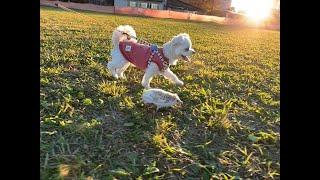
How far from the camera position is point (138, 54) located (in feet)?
6.02

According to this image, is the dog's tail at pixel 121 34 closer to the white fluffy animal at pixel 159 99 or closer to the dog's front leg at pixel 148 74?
the dog's front leg at pixel 148 74

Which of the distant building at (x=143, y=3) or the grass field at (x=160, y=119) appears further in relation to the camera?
the distant building at (x=143, y=3)

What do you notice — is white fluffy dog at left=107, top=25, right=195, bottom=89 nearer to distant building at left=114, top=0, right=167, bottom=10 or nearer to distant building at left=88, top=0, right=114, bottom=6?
distant building at left=114, top=0, right=167, bottom=10

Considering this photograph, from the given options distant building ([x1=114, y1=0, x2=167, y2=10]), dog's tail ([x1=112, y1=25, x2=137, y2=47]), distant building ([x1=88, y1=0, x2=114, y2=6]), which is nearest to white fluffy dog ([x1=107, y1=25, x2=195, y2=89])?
dog's tail ([x1=112, y1=25, x2=137, y2=47])

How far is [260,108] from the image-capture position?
163cm

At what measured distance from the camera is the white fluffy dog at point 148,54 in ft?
5.79

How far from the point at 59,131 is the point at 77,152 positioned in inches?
6.0

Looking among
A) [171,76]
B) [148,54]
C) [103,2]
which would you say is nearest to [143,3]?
[103,2]

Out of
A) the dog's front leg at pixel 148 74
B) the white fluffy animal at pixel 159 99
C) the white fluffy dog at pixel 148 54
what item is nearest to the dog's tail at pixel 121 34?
the white fluffy dog at pixel 148 54

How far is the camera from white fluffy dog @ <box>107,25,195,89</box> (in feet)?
5.79

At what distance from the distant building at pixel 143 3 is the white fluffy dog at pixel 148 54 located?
0.22 metres

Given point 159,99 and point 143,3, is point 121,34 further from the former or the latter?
point 159,99
